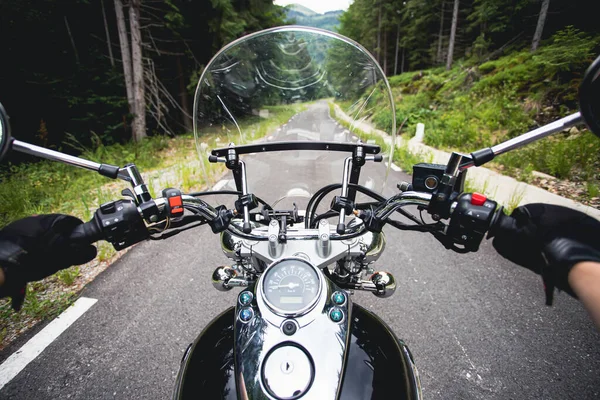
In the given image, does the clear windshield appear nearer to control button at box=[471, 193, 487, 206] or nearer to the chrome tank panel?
control button at box=[471, 193, 487, 206]

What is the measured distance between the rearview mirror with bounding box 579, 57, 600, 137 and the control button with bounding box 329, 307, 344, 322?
34.0 inches

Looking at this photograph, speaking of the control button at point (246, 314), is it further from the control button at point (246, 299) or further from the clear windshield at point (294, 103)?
the clear windshield at point (294, 103)

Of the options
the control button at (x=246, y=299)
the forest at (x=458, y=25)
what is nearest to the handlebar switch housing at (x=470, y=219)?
the control button at (x=246, y=299)

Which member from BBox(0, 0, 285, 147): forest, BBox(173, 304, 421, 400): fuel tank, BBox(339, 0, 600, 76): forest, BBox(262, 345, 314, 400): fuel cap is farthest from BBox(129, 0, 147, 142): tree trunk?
BBox(339, 0, 600, 76): forest

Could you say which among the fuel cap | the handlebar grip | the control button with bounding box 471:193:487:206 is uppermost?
the control button with bounding box 471:193:487:206

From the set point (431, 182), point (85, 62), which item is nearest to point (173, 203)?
point (431, 182)

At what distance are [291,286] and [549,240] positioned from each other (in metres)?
0.74

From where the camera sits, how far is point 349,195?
148cm

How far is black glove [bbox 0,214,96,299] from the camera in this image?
0.77 metres

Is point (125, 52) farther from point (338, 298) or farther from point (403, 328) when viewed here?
point (338, 298)

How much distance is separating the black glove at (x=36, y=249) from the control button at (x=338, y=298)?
32.7 inches

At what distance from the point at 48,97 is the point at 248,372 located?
941 centimetres

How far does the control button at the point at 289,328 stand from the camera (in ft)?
2.63

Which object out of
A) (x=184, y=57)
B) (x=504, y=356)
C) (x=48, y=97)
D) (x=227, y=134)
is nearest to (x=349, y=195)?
(x=227, y=134)
